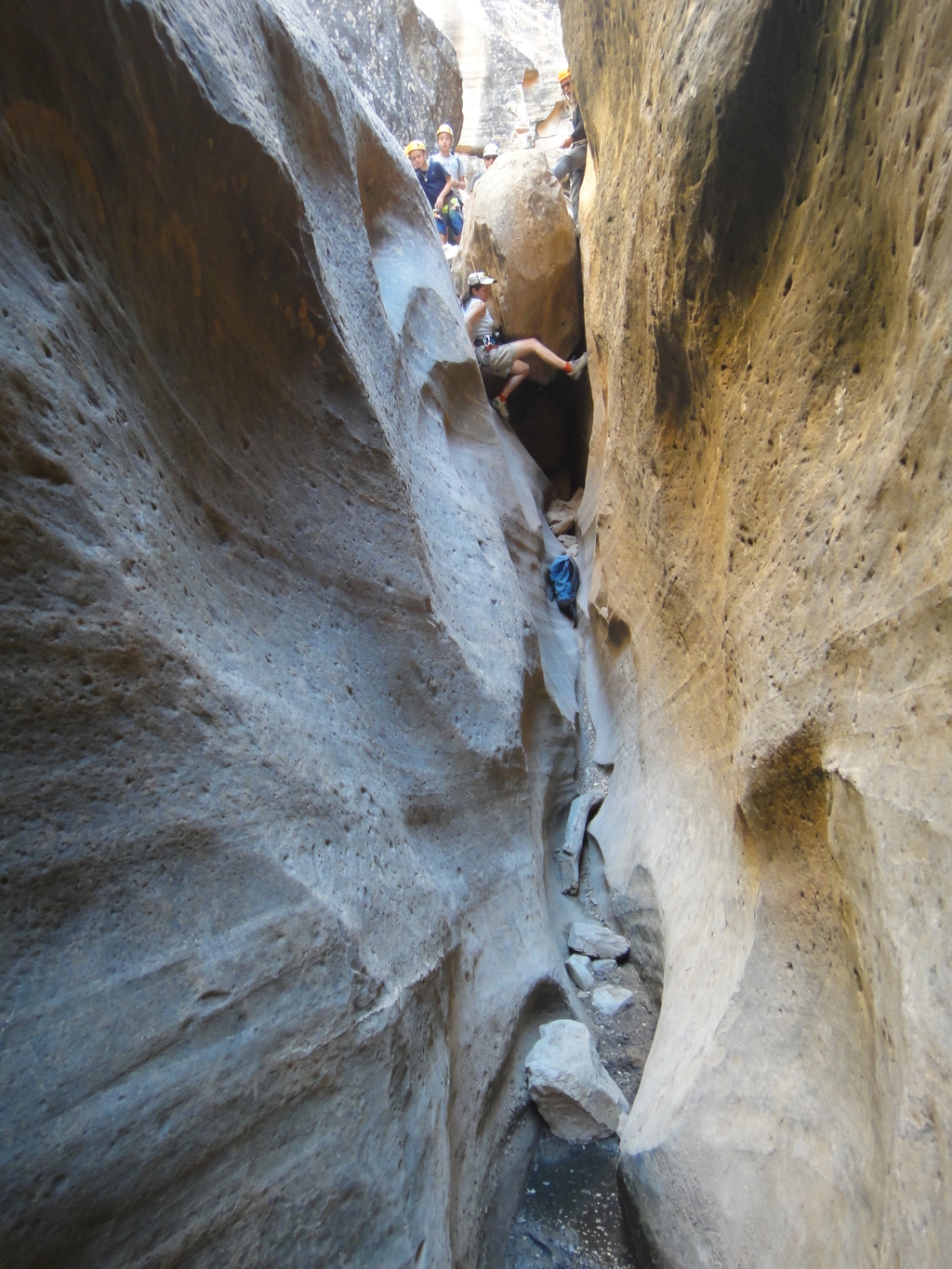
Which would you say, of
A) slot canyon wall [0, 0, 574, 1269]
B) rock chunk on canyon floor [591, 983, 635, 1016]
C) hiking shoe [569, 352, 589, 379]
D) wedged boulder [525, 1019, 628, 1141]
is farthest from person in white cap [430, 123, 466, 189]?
wedged boulder [525, 1019, 628, 1141]

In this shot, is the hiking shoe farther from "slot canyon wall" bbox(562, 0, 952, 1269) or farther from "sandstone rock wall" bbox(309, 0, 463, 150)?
"sandstone rock wall" bbox(309, 0, 463, 150)

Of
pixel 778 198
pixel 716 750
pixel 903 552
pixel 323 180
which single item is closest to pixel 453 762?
pixel 716 750

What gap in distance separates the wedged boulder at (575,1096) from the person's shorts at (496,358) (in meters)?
5.24

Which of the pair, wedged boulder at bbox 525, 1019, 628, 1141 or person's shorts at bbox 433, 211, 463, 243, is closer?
wedged boulder at bbox 525, 1019, 628, 1141

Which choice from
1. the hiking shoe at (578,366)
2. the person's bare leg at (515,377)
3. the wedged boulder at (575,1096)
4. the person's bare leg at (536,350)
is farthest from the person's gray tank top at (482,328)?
the wedged boulder at (575,1096)

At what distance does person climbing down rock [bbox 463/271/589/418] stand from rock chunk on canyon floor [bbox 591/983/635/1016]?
4793mm

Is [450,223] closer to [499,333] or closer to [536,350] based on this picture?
[499,333]

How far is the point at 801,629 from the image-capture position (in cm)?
198

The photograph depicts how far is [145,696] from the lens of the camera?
161cm

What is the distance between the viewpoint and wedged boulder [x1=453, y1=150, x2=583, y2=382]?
246 inches

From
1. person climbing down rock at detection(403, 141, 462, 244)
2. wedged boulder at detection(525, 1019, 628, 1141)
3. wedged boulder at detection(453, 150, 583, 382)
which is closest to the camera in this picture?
wedged boulder at detection(525, 1019, 628, 1141)

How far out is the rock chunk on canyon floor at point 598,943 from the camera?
319cm

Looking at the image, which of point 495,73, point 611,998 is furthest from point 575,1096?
point 495,73

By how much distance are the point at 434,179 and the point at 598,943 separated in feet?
25.6
